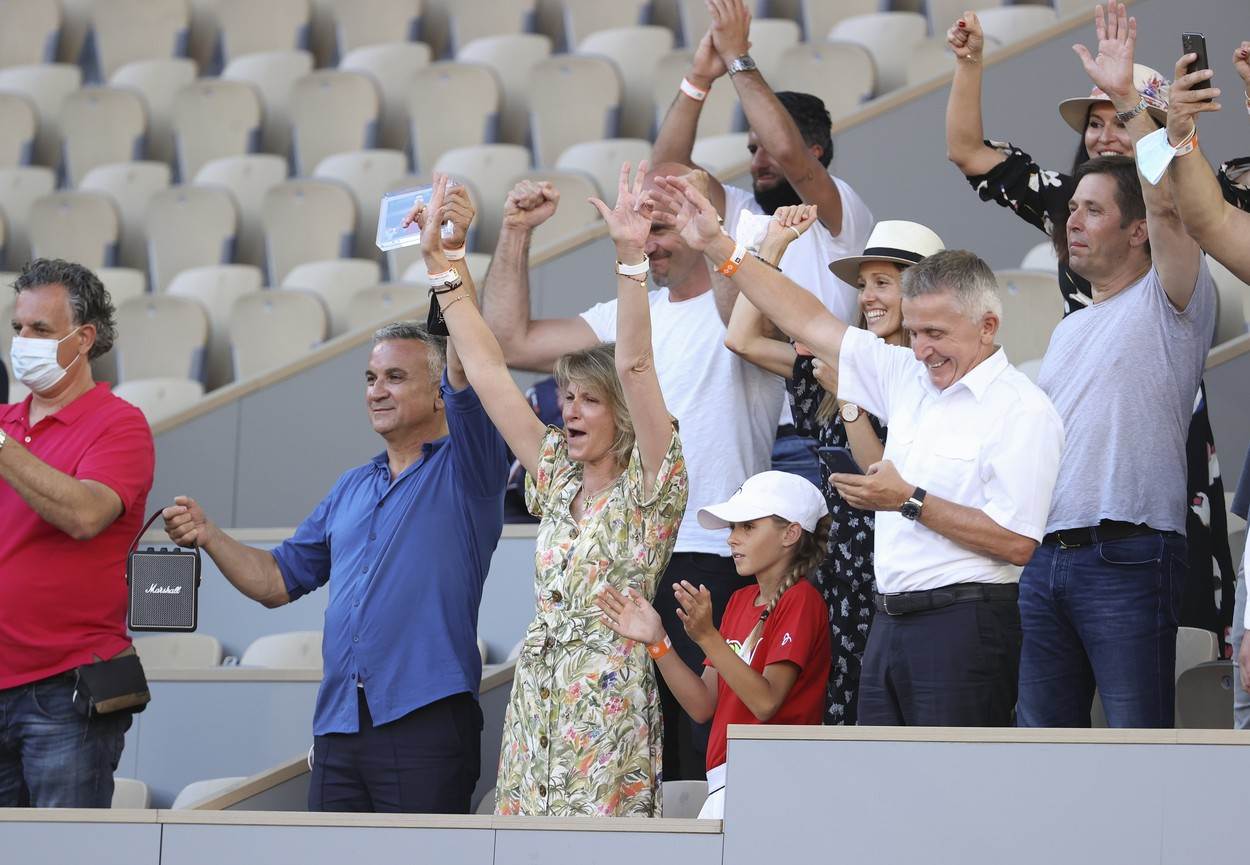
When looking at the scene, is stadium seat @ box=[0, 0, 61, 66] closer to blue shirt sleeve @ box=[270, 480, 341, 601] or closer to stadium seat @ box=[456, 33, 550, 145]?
stadium seat @ box=[456, 33, 550, 145]

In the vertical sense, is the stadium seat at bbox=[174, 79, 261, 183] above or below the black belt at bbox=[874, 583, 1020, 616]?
above

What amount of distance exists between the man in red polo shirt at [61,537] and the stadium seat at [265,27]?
5.04 metres

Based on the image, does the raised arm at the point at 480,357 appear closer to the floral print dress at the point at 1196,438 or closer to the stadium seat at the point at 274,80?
the floral print dress at the point at 1196,438

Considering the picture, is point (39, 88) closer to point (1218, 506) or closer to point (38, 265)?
point (38, 265)

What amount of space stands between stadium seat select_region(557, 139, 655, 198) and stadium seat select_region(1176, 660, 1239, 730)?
141 inches

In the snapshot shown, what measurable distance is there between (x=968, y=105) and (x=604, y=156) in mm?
3268

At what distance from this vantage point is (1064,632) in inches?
112

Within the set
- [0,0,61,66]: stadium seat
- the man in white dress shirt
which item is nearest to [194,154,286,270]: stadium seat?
[0,0,61,66]: stadium seat

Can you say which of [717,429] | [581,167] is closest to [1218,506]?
[717,429]

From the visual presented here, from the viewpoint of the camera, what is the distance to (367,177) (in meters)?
6.91

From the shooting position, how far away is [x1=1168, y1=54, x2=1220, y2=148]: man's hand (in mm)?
2596

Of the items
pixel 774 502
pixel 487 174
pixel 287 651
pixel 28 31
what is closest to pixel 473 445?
pixel 774 502

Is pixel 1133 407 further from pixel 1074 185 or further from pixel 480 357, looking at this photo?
pixel 480 357

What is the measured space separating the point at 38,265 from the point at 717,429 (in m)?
1.37
